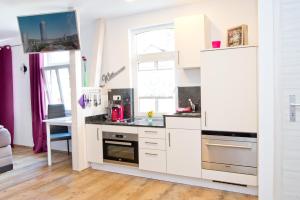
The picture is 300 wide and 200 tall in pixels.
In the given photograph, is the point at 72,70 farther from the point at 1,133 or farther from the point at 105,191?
the point at 105,191

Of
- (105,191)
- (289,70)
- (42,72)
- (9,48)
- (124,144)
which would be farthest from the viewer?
(9,48)

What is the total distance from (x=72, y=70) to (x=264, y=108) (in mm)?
2656

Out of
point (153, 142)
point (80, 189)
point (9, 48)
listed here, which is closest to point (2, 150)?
point (80, 189)

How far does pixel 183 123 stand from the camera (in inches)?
120

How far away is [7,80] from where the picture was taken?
5422 millimetres

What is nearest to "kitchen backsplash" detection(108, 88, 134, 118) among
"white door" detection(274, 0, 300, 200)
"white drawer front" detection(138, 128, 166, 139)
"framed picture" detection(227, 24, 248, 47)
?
"white drawer front" detection(138, 128, 166, 139)

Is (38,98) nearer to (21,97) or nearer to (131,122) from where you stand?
(21,97)

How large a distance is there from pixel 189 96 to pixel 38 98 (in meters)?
3.14

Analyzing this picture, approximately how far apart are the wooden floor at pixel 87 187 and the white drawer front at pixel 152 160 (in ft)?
0.59

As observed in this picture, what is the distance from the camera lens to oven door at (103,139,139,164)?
3396 mm

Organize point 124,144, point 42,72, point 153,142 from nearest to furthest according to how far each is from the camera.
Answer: point 153,142, point 124,144, point 42,72

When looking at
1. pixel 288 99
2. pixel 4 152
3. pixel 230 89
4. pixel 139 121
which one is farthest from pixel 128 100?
pixel 288 99

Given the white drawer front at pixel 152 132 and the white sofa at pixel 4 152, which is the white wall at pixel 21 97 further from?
the white drawer front at pixel 152 132

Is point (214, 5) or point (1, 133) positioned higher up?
point (214, 5)
